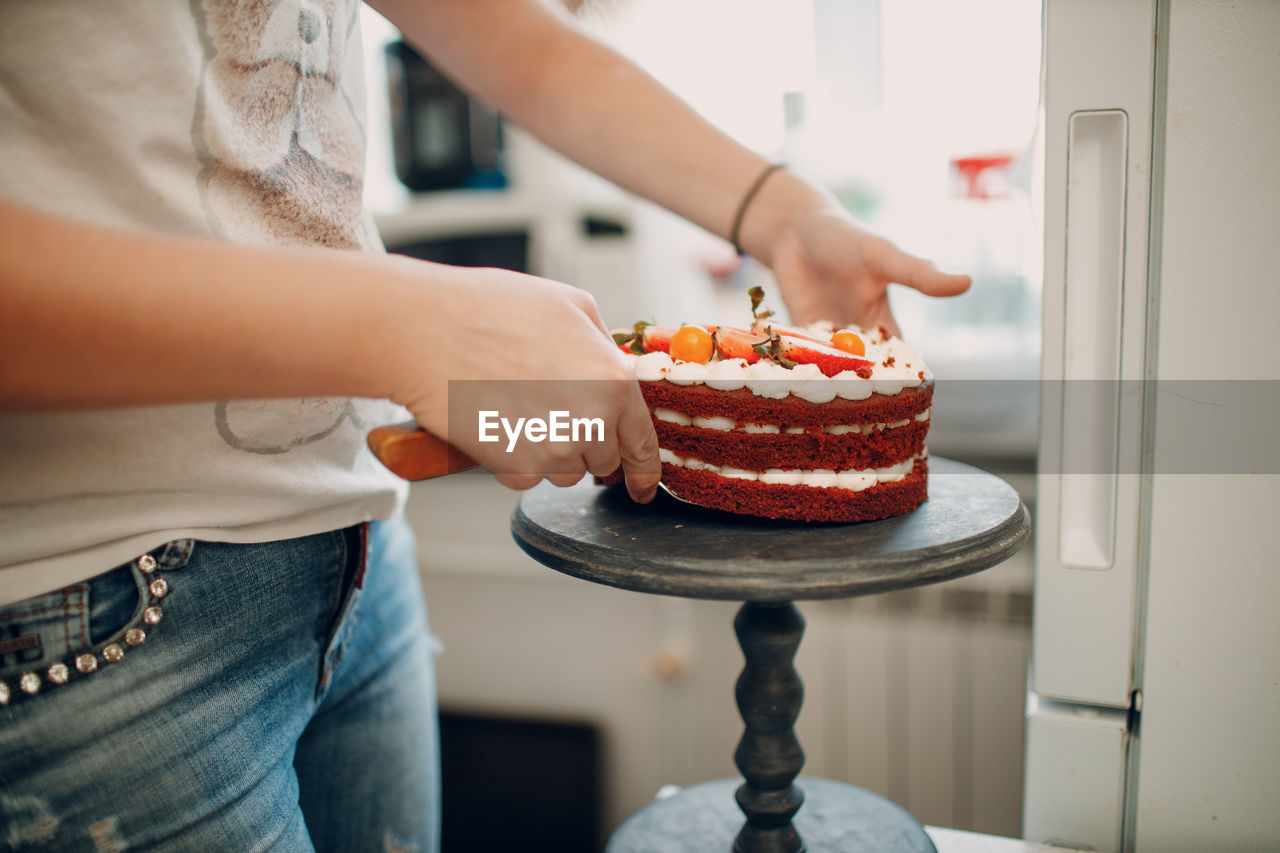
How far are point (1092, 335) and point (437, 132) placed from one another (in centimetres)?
171

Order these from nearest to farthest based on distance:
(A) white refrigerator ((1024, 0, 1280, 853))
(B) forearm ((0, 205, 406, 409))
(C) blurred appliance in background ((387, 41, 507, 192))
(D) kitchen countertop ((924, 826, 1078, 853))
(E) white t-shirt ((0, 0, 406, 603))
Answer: (B) forearm ((0, 205, 406, 409)) < (E) white t-shirt ((0, 0, 406, 603)) < (A) white refrigerator ((1024, 0, 1280, 853)) < (D) kitchen countertop ((924, 826, 1078, 853)) < (C) blurred appliance in background ((387, 41, 507, 192))

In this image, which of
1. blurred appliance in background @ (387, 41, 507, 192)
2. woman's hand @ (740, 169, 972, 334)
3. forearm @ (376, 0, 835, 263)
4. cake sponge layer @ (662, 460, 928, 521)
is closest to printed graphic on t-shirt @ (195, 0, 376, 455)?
forearm @ (376, 0, 835, 263)

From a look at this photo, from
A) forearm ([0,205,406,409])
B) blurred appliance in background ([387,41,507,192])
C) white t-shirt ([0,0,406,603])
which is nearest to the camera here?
forearm ([0,205,406,409])

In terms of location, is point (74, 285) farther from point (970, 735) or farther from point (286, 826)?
point (970, 735)

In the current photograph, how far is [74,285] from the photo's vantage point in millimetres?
453

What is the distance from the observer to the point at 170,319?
1.56 ft

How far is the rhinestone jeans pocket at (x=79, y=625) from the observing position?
0.54 m

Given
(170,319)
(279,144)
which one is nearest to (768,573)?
(170,319)

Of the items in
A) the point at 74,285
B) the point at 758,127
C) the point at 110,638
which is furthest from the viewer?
the point at 758,127

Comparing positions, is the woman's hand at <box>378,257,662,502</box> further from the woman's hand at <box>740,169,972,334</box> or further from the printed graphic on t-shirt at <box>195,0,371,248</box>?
the woman's hand at <box>740,169,972,334</box>

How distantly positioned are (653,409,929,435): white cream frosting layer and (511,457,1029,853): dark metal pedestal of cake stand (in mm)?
76

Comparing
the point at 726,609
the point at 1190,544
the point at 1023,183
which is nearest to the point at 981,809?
the point at 726,609

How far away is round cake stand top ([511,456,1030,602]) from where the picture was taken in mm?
599

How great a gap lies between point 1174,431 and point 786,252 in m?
0.42
